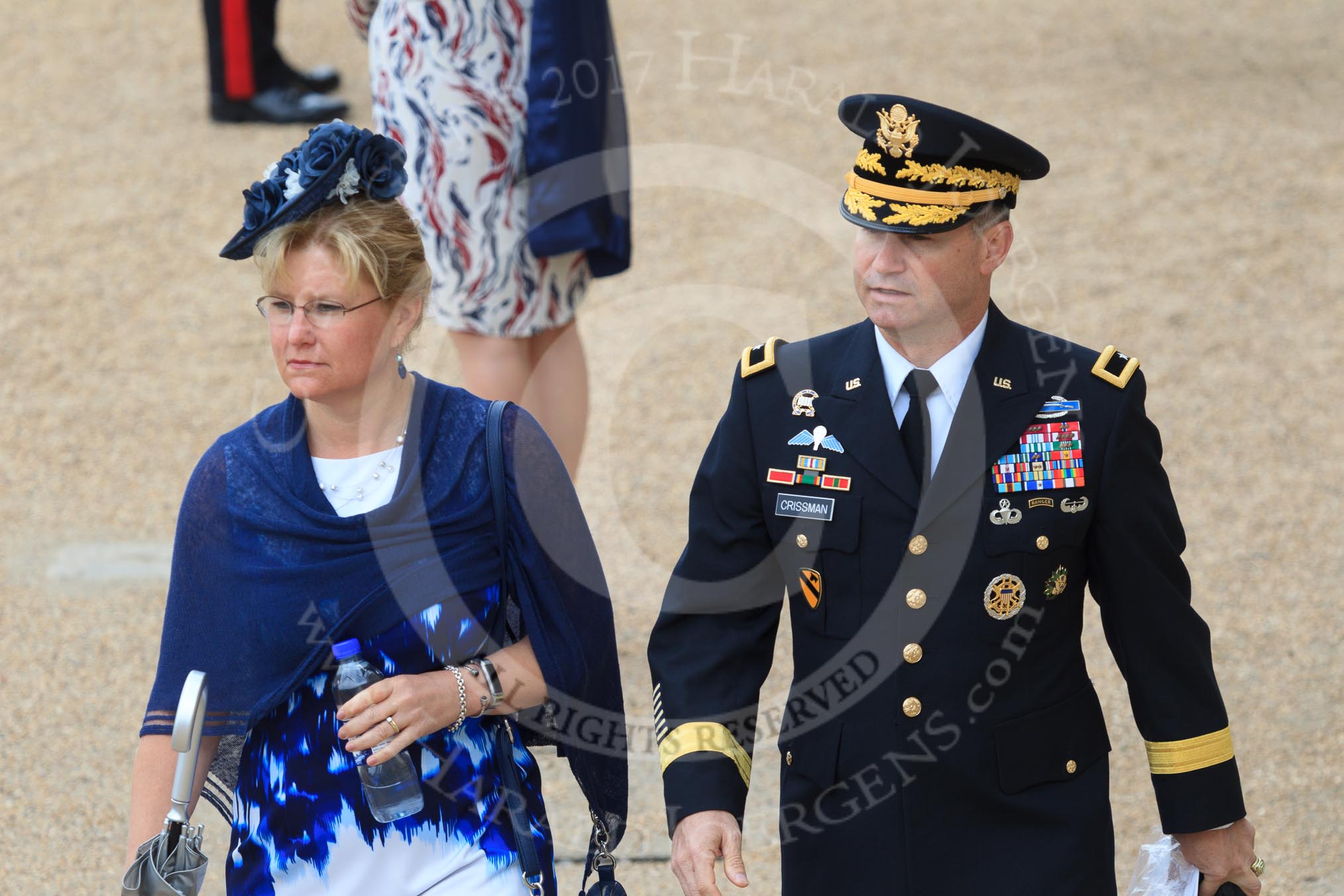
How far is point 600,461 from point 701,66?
4734 mm

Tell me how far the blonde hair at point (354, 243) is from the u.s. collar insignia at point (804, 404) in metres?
0.65

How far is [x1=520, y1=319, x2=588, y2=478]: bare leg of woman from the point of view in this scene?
471cm

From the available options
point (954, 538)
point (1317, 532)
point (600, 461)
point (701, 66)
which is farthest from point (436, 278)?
point (701, 66)

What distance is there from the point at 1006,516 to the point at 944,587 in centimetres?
14

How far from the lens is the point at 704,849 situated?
271cm

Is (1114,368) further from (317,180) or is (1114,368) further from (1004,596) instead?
(317,180)

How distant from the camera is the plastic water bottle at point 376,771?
2725 millimetres

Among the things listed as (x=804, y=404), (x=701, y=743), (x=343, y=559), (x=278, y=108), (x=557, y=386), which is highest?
(x=804, y=404)

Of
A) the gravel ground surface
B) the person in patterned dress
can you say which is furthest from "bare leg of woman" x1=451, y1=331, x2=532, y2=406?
the gravel ground surface

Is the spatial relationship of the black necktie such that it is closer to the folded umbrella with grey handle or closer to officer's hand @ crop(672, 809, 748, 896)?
officer's hand @ crop(672, 809, 748, 896)

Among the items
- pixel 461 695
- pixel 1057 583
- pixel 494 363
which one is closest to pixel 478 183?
pixel 494 363

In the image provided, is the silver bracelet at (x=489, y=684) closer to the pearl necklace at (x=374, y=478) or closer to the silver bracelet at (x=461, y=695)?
the silver bracelet at (x=461, y=695)

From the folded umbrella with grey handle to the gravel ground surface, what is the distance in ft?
3.98

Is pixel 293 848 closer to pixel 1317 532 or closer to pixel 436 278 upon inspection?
pixel 436 278
